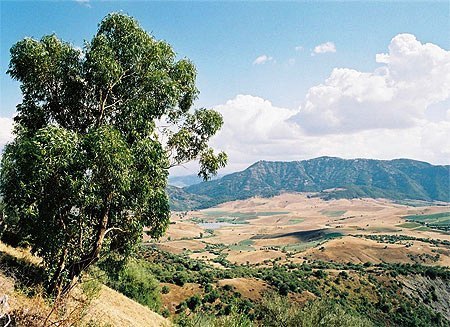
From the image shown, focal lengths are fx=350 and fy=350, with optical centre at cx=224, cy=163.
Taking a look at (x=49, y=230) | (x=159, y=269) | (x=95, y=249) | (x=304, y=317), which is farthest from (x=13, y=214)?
(x=159, y=269)

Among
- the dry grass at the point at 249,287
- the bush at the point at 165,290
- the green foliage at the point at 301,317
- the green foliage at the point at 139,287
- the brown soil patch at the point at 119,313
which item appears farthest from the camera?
the dry grass at the point at 249,287

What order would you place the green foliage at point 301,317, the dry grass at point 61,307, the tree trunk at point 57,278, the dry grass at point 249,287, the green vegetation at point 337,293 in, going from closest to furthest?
the dry grass at point 61,307, the tree trunk at point 57,278, the green foliage at point 301,317, the green vegetation at point 337,293, the dry grass at point 249,287

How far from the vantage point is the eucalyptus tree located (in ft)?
48.5

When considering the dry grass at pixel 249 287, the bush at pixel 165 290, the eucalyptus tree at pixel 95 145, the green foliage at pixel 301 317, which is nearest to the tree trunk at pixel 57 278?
the eucalyptus tree at pixel 95 145

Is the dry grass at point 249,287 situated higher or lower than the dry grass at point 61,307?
lower

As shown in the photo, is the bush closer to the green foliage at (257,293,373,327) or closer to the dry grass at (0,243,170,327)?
the green foliage at (257,293,373,327)

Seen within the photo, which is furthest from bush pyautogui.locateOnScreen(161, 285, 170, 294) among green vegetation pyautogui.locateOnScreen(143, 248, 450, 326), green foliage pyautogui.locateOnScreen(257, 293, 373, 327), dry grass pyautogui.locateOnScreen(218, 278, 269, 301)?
green foliage pyautogui.locateOnScreen(257, 293, 373, 327)

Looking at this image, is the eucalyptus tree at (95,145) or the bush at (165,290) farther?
the bush at (165,290)

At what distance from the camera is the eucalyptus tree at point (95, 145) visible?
1479 cm

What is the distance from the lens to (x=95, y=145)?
14617 millimetres

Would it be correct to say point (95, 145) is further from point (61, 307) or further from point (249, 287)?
point (249, 287)

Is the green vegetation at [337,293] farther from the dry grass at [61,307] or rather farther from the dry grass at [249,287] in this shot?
the dry grass at [61,307]

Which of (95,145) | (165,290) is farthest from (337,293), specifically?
(95,145)

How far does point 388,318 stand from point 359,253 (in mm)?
97134
